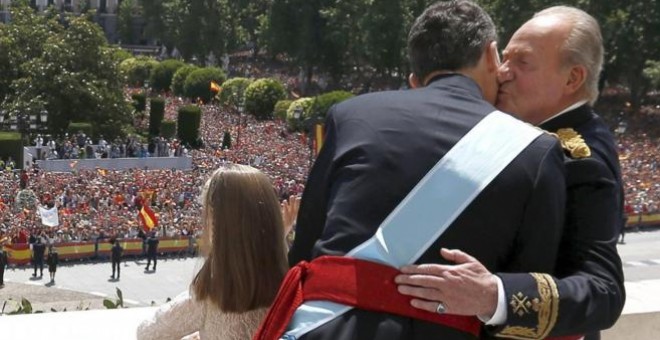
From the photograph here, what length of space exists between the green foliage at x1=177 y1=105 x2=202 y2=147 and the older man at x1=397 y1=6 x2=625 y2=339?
3425 cm

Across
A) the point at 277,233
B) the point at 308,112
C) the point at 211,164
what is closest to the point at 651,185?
the point at 211,164

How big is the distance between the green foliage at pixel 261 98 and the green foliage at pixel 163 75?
9886 millimetres

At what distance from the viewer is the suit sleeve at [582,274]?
2.30 meters

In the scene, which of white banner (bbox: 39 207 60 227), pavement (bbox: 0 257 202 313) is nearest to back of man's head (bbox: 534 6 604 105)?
pavement (bbox: 0 257 202 313)

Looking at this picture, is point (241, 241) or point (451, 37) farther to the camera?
point (241, 241)

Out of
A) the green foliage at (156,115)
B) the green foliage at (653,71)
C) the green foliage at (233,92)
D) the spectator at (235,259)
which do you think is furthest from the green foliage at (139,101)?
the spectator at (235,259)

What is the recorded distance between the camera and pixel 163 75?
53.6m

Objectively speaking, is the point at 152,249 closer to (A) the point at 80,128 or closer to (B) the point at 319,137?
(A) the point at 80,128

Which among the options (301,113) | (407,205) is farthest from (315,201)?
(301,113)

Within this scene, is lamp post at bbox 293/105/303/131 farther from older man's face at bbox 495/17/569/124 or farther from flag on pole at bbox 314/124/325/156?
older man's face at bbox 495/17/569/124

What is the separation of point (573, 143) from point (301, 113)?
3604 cm

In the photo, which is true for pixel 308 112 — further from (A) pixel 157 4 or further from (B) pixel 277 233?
(B) pixel 277 233

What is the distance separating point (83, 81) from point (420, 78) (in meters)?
33.0

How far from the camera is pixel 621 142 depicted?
34.4 metres
